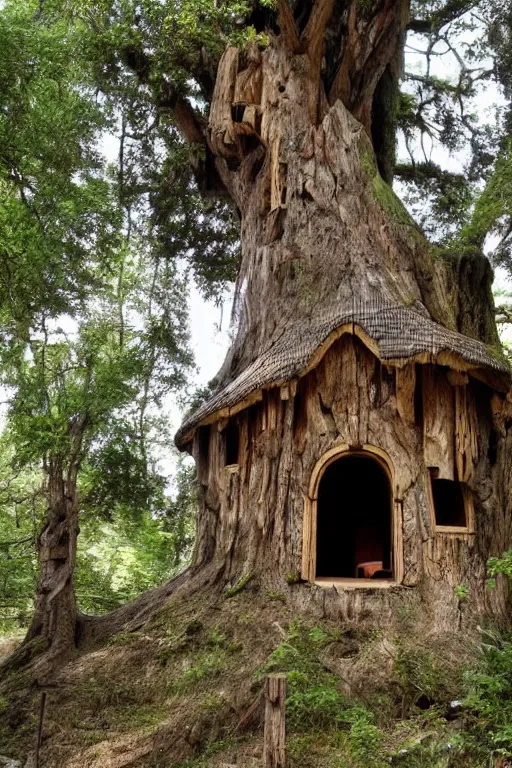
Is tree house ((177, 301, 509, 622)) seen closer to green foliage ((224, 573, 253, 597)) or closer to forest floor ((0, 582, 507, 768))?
green foliage ((224, 573, 253, 597))

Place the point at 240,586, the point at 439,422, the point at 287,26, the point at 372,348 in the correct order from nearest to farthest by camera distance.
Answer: the point at 372,348
the point at 240,586
the point at 439,422
the point at 287,26

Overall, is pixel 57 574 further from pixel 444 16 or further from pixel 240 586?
pixel 444 16

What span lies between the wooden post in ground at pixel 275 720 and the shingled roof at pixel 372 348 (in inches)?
148

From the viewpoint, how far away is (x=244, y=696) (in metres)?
7.56

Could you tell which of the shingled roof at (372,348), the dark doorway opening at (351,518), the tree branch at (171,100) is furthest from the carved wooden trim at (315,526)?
the tree branch at (171,100)

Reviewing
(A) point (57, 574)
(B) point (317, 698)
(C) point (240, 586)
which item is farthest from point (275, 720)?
(A) point (57, 574)

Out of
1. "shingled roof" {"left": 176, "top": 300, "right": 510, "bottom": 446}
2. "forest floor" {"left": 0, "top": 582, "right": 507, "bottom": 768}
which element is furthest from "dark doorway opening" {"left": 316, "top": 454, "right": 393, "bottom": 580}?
"forest floor" {"left": 0, "top": 582, "right": 507, "bottom": 768}

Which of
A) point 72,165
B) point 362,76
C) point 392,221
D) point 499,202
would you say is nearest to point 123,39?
point 72,165

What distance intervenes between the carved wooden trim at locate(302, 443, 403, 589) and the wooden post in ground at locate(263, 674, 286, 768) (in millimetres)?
2916

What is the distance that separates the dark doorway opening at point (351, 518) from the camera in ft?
43.7

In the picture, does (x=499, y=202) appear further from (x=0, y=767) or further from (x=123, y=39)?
(x=0, y=767)

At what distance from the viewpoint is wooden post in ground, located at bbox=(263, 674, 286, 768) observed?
5543mm

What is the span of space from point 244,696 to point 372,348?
3979mm

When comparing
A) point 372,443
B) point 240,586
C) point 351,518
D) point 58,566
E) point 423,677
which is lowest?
point 423,677
